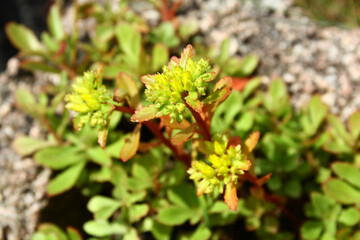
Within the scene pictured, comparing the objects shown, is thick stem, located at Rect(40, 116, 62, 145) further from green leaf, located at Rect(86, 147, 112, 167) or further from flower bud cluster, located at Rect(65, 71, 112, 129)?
flower bud cluster, located at Rect(65, 71, 112, 129)

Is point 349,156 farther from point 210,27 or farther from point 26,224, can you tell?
point 26,224

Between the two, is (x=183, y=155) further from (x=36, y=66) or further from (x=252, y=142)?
(x=36, y=66)

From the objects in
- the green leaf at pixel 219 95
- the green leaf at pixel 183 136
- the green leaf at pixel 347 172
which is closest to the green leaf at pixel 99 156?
the green leaf at pixel 183 136

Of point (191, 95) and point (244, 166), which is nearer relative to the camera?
point (191, 95)

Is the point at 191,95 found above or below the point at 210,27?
above

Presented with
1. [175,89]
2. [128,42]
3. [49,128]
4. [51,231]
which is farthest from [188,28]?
[51,231]

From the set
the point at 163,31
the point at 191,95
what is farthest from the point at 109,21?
the point at 191,95
